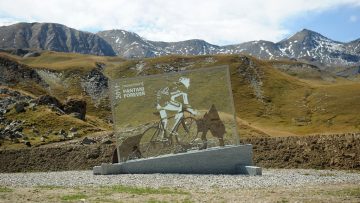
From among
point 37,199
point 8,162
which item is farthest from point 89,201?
point 8,162

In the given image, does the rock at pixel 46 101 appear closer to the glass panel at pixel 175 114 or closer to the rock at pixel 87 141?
the rock at pixel 87 141

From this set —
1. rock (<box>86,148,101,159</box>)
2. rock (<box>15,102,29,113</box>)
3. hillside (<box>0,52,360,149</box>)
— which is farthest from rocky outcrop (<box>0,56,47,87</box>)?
rock (<box>86,148,101,159</box>)

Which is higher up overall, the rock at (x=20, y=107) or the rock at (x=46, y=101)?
the rock at (x=46, y=101)

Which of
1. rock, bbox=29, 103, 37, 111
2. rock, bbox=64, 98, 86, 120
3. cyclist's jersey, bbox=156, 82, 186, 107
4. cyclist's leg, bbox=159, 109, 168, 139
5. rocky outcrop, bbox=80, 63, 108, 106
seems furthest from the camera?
rocky outcrop, bbox=80, 63, 108, 106

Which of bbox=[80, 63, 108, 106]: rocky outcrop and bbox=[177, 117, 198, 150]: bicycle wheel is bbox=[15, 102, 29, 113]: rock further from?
bbox=[80, 63, 108, 106]: rocky outcrop

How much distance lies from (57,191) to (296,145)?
21423 mm

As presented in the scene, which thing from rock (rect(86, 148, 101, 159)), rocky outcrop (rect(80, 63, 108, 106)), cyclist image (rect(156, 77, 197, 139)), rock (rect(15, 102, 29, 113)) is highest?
rocky outcrop (rect(80, 63, 108, 106))

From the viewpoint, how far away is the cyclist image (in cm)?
3431

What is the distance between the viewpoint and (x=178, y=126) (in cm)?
3416

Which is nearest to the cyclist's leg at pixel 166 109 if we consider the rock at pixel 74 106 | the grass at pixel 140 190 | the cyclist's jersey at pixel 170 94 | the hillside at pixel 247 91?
the cyclist's jersey at pixel 170 94

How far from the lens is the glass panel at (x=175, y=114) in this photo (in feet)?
111

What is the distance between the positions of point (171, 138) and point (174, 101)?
109 inches

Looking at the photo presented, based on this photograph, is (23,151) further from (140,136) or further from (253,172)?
(253,172)

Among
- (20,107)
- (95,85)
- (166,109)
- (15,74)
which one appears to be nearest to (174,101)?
(166,109)
